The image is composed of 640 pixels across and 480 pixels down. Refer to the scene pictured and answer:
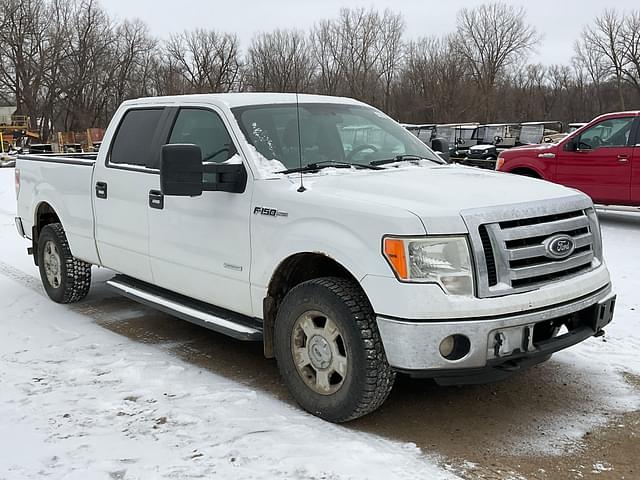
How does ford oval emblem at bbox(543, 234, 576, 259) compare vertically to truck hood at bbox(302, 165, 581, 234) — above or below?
below

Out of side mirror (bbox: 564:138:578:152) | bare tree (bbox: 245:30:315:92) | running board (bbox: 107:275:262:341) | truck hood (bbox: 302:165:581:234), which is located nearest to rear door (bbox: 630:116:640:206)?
side mirror (bbox: 564:138:578:152)

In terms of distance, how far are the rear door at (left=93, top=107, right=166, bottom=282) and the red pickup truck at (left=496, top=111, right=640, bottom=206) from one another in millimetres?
7751

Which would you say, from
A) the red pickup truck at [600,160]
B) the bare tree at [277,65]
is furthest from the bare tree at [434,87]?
the red pickup truck at [600,160]

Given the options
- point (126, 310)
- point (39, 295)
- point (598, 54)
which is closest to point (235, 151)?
point (126, 310)

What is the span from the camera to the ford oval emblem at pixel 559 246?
12.8 feet

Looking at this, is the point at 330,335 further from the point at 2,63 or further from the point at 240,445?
the point at 2,63

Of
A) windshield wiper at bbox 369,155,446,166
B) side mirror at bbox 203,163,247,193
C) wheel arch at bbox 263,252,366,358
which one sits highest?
windshield wiper at bbox 369,155,446,166

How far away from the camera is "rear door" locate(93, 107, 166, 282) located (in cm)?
551

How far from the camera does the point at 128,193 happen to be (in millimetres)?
5625

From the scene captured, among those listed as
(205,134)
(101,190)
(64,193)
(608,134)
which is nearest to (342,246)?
(205,134)

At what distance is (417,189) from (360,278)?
0.66 metres

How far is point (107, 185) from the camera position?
589cm

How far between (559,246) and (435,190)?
0.74 meters

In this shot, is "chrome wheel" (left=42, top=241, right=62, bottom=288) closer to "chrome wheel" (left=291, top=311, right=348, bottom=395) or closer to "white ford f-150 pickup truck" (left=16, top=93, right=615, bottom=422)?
"white ford f-150 pickup truck" (left=16, top=93, right=615, bottom=422)
